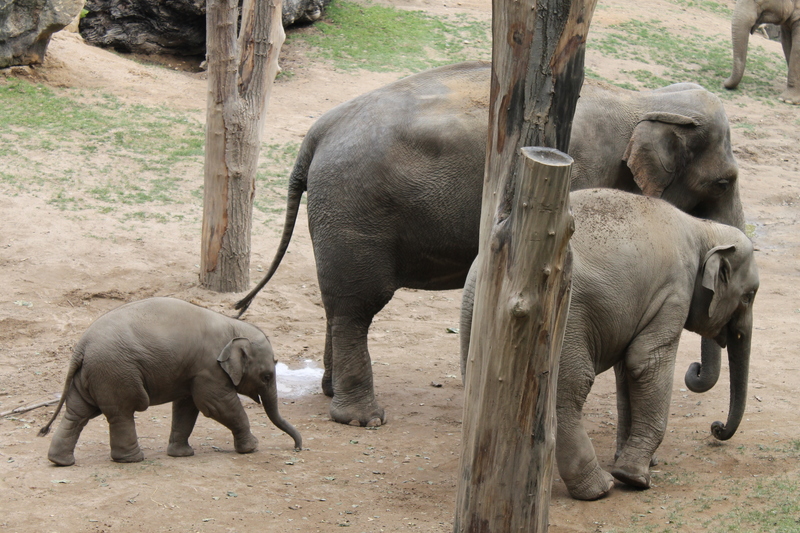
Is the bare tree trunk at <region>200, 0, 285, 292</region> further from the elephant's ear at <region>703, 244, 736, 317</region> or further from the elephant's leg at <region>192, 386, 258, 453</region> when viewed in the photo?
the elephant's ear at <region>703, 244, 736, 317</region>

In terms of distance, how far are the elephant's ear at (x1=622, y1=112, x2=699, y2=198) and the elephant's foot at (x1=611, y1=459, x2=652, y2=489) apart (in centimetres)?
171

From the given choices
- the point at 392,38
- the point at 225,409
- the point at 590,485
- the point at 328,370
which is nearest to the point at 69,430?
the point at 225,409

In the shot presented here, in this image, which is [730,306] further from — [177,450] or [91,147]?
[91,147]

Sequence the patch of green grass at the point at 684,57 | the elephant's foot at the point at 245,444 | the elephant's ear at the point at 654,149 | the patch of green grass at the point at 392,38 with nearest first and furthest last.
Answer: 1. the elephant's foot at the point at 245,444
2. the elephant's ear at the point at 654,149
3. the patch of green grass at the point at 392,38
4. the patch of green grass at the point at 684,57

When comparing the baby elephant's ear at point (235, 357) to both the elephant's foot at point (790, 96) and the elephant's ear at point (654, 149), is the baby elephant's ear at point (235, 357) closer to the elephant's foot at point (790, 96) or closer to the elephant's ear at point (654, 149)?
the elephant's ear at point (654, 149)

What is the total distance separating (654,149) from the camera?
5488 mm

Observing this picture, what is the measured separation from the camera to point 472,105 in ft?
17.7

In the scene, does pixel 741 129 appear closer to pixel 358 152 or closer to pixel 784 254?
pixel 784 254

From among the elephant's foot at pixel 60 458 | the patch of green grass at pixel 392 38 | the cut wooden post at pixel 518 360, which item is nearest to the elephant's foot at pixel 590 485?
the cut wooden post at pixel 518 360

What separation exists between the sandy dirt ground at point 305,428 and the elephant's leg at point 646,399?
13 centimetres

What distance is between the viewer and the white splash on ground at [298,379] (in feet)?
20.4

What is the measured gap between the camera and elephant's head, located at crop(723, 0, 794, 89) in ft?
51.0

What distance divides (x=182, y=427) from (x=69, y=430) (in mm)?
580

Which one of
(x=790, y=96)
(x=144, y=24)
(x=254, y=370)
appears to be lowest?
(x=254, y=370)
